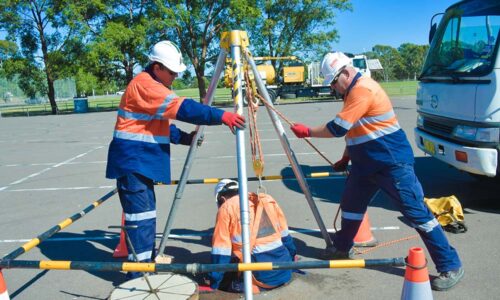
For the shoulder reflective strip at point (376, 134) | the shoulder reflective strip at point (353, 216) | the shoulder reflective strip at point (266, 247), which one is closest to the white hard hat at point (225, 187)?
the shoulder reflective strip at point (266, 247)

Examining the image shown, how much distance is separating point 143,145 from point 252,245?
50.6 inches

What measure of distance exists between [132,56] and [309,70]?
46.0 feet

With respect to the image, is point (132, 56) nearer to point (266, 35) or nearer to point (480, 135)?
point (266, 35)

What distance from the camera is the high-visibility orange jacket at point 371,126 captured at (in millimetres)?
3551

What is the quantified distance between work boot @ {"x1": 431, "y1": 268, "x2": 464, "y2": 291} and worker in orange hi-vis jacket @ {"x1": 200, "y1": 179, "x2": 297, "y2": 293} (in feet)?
4.09

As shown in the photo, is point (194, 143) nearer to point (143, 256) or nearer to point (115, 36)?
point (143, 256)

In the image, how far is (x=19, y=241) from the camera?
17.7 feet

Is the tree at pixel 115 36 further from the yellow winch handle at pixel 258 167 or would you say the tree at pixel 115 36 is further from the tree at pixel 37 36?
the yellow winch handle at pixel 258 167

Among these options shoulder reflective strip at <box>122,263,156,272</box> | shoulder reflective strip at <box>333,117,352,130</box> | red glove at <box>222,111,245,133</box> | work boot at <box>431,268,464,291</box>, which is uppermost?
red glove at <box>222,111,245,133</box>

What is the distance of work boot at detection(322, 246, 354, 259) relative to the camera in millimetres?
4301

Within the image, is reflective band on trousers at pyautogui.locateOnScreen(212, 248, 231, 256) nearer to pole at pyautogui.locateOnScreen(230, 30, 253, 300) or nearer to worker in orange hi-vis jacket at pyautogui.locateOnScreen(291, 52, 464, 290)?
pole at pyautogui.locateOnScreen(230, 30, 253, 300)

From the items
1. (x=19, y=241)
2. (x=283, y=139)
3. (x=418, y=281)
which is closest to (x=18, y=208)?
(x=19, y=241)

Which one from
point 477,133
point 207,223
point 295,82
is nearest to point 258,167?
point 207,223

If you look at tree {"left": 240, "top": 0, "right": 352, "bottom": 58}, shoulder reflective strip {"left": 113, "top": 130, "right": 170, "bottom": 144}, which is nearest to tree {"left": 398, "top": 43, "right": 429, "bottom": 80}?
tree {"left": 240, "top": 0, "right": 352, "bottom": 58}
